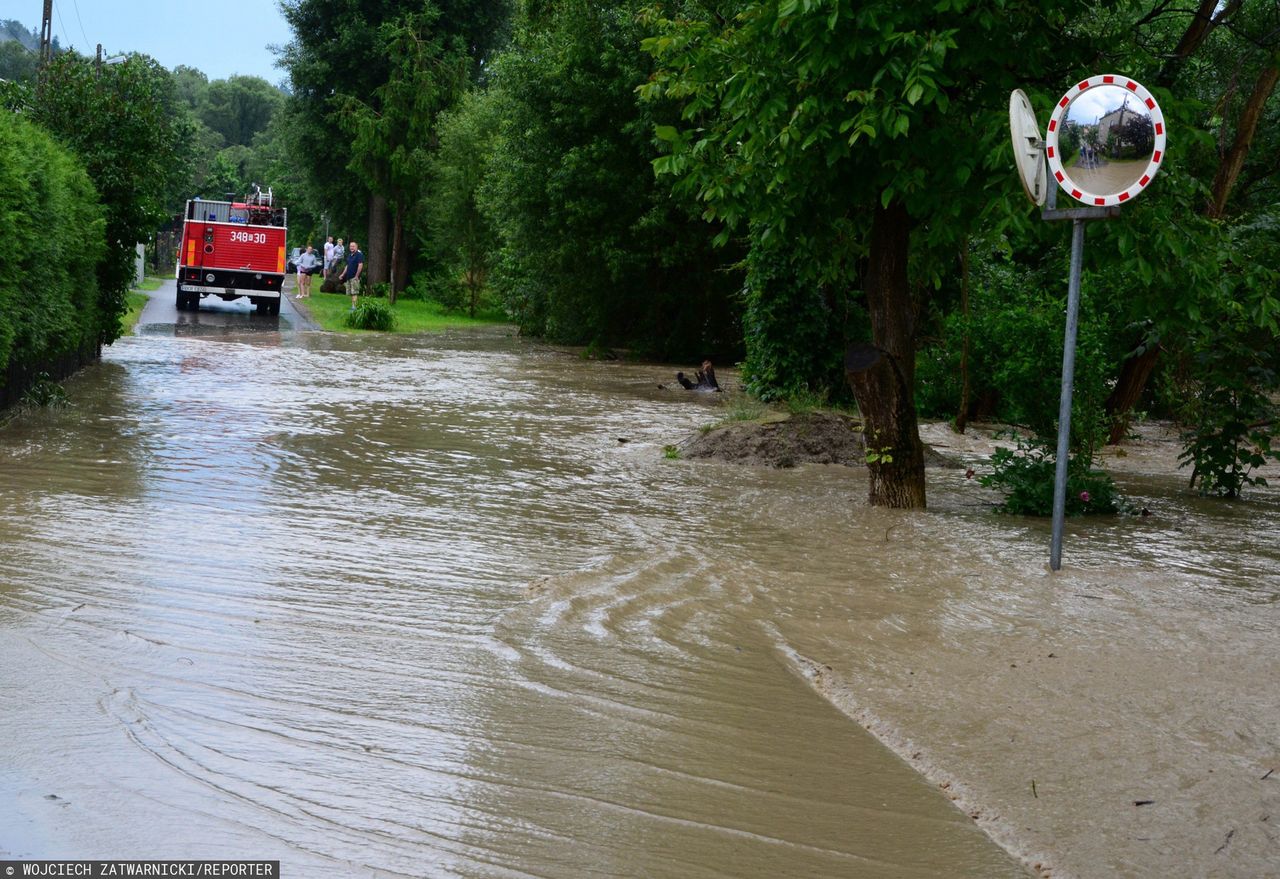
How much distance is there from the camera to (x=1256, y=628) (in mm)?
7312

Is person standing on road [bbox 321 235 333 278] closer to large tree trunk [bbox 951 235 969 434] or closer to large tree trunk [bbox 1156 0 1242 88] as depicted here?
large tree trunk [bbox 951 235 969 434]

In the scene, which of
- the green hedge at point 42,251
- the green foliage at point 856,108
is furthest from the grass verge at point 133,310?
the green foliage at point 856,108

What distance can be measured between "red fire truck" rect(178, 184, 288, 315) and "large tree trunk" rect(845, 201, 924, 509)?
27.4 metres

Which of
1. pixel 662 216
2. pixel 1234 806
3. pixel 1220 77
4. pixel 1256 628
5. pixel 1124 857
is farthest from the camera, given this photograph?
pixel 662 216

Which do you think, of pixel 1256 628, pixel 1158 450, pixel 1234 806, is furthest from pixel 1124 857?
pixel 1158 450

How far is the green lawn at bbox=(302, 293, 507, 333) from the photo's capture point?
35625mm

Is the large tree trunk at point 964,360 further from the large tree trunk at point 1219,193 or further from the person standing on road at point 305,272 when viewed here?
the person standing on road at point 305,272

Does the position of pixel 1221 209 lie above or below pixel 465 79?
below

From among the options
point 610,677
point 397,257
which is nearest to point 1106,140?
point 610,677

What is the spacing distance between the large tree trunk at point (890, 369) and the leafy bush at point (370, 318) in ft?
79.1

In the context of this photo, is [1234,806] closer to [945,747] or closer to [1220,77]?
[945,747]

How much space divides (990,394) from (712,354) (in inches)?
443

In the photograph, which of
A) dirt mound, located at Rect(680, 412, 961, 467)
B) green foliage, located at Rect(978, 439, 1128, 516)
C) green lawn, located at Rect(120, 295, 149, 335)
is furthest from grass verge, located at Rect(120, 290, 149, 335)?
→ green foliage, located at Rect(978, 439, 1128, 516)

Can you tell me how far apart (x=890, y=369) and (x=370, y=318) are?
24.5 metres
